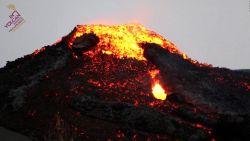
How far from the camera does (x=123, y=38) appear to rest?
3859 centimetres

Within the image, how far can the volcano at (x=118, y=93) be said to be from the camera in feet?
72.9

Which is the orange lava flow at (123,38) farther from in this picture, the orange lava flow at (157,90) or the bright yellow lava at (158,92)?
the bright yellow lava at (158,92)

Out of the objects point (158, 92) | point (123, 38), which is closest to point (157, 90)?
point (158, 92)

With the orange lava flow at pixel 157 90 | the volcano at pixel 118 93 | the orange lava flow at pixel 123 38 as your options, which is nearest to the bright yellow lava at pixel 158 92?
the orange lava flow at pixel 157 90

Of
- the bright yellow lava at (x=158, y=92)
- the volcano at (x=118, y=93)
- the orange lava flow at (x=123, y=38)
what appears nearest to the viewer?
the volcano at (x=118, y=93)

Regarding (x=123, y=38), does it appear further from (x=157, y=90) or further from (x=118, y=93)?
(x=118, y=93)

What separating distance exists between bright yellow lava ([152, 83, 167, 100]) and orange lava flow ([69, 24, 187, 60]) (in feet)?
16.2

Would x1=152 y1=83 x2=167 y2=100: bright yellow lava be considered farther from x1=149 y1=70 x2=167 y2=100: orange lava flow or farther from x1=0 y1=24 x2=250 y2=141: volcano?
x1=0 y1=24 x2=250 y2=141: volcano

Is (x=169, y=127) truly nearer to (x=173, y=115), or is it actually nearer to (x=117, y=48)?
(x=173, y=115)

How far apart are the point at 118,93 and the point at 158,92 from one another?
14.7 ft

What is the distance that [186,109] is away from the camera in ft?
85.3

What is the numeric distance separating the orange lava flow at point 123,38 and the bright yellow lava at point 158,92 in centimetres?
494

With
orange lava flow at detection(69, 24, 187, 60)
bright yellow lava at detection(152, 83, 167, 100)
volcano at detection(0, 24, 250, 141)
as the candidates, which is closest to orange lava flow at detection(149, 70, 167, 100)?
bright yellow lava at detection(152, 83, 167, 100)

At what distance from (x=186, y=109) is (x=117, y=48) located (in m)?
12.7
